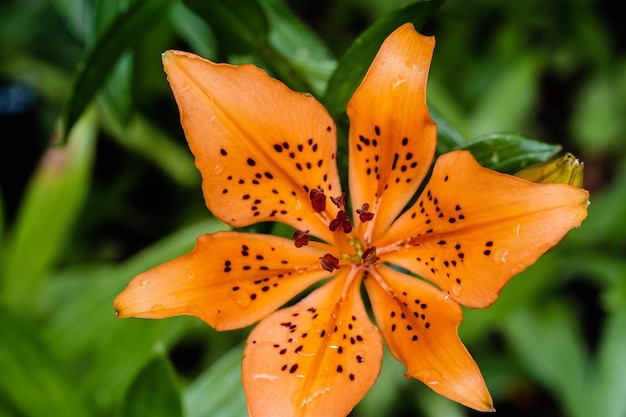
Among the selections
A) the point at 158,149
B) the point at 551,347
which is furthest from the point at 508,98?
the point at 158,149

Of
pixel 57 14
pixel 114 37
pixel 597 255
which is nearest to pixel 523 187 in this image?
pixel 114 37

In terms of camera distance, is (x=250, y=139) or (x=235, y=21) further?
(x=235, y=21)

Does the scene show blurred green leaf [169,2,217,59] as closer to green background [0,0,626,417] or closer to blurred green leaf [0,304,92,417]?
green background [0,0,626,417]

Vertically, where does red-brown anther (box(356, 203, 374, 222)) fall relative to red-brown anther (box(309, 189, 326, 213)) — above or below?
below

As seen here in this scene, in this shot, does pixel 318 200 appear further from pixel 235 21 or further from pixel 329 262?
pixel 235 21

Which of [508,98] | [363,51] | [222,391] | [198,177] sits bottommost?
[508,98]

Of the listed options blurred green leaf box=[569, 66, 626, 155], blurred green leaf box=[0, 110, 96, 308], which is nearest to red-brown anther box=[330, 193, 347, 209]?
blurred green leaf box=[0, 110, 96, 308]
